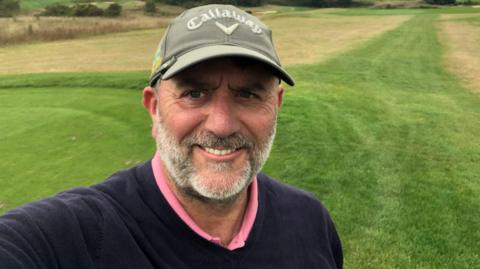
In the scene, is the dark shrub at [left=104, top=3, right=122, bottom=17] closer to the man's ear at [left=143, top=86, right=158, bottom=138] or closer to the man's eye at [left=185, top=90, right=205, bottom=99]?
the man's ear at [left=143, top=86, right=158, bottom=138]

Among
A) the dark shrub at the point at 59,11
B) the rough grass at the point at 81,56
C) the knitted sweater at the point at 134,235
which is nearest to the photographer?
the knitted sweater at the point at 134,235

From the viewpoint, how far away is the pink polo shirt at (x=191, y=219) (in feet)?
5.72

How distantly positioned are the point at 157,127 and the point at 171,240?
511 millimetres

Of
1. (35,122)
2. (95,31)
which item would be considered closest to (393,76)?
(35,122)

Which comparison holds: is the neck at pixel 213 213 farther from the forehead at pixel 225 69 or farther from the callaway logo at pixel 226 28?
the callaway logo at pixel 226 28

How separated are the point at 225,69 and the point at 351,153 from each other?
16.3 feet

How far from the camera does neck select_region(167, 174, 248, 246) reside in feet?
6.00

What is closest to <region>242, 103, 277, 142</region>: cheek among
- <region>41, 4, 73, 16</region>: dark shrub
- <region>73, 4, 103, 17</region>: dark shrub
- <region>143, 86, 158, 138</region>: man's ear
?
<region>143, 86, 158, 138</region>: man's ear

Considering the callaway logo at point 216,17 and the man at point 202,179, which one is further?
the callaway logo at point 216,17

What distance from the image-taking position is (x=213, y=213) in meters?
1.86

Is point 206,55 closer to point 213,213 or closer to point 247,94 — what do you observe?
point 247,94

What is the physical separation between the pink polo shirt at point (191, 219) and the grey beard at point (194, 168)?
45mm

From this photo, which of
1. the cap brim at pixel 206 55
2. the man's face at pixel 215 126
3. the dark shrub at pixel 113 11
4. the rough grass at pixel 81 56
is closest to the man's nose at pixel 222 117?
the man's face at pixel 215 126

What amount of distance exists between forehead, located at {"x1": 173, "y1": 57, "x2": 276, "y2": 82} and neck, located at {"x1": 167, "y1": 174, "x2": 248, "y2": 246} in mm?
435
